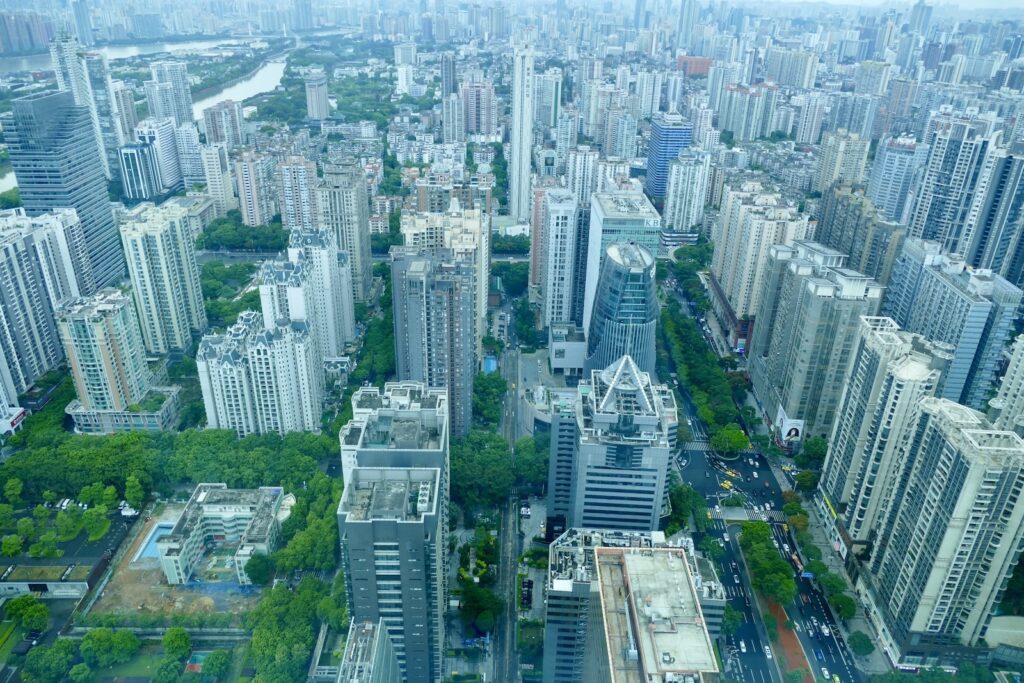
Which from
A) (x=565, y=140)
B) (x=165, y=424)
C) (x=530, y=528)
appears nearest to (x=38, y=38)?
(x=565, y=140)

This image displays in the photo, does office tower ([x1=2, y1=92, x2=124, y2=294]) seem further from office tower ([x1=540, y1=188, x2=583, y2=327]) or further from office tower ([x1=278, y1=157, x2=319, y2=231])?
office tower ([x1=540, y1=188, x2=583, y2=327])

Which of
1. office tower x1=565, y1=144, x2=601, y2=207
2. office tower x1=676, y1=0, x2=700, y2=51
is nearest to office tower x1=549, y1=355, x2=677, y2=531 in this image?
office tower x1=565, y1=144, x2=601, y2=207

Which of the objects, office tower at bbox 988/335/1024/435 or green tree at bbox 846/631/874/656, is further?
office tower at bbox 988/335/1024/435

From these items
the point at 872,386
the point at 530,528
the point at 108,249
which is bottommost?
the point at 530,528

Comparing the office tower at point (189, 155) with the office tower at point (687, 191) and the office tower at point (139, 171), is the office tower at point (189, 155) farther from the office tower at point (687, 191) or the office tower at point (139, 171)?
the office tower at point (687, 191)

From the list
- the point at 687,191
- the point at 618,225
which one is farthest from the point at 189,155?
the point at 618,225

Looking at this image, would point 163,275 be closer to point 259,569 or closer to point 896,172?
point 259,569

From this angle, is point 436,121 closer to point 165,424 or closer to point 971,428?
point 165,424
